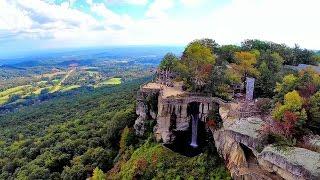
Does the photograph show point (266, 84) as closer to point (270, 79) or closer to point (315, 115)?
point (270, 79)

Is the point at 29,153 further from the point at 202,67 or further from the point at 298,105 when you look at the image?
the point at 298,105

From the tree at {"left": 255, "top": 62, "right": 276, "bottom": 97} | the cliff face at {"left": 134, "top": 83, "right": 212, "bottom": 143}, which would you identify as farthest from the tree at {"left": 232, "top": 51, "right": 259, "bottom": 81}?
the cliff face at {"left": 134, "top": 83, "right": 212, "bottom": 143}

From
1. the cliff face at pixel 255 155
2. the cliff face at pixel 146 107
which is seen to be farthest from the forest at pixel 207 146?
the cliff face at pixel 255 155

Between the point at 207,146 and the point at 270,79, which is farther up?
the point at 270,79

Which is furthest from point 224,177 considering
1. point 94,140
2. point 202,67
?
point 94,140

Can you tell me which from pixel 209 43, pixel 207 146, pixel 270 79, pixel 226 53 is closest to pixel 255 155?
pixel 207 146

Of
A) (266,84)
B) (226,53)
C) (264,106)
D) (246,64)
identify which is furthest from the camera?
(226,53)

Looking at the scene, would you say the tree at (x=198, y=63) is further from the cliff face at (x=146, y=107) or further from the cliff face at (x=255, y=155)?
the cliff face at (x=255, y=155)

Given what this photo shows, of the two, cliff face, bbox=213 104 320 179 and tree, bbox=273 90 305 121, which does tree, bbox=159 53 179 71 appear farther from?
tree, bbox=273 90 305 121
